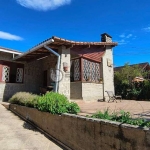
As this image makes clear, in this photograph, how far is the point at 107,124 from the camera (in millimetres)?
3803

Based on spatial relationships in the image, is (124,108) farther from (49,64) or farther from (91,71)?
(49,64)

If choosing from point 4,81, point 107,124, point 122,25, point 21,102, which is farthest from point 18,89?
point 107,124

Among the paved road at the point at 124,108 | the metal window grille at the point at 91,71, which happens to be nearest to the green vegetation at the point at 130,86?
Answer: the metal window grille at the point at 91,71

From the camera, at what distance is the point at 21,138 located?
5852 millimetres

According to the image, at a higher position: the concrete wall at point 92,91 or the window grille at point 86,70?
the window grille at point 86,70

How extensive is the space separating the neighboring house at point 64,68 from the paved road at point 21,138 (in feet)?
10.2

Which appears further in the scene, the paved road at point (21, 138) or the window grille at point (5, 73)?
the window grille at point (5, 73)

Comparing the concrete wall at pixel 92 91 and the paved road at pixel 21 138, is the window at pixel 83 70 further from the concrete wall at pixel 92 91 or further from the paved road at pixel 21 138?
the paved road at pixel 21 138

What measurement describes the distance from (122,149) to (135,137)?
0.43m

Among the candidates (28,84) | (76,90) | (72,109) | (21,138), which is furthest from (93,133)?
(28,84)

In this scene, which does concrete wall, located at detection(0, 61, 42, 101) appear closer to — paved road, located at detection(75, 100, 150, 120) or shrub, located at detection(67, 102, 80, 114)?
paved road, located at detection(75, 100, 150, 120)

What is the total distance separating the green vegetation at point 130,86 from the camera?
15881mm

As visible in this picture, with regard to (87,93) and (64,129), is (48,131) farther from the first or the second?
(87,93)

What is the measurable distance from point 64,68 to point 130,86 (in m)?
9.53
